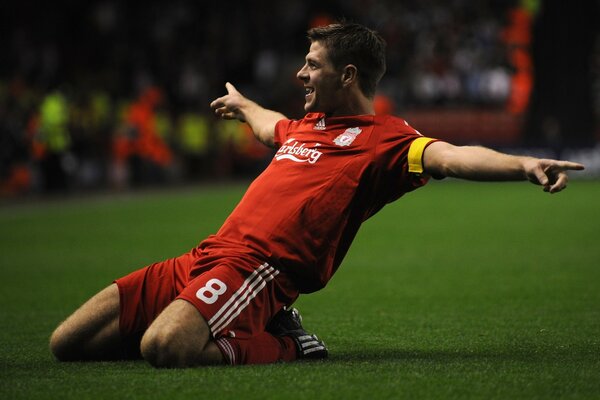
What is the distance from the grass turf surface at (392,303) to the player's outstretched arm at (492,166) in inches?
36.4

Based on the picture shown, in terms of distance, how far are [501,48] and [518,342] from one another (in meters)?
30.1

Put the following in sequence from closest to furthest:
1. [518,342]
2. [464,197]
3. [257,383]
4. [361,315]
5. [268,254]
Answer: [257,383], [268,254], [518,342], [361,315], [464,197]

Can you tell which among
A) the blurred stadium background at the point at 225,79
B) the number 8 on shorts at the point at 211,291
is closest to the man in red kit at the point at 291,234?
the number 8 on shorts at the point at 211,291

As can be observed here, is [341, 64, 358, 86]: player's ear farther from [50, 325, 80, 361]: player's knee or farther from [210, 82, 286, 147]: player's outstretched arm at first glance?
[50, 325, 80, 361]: player's knee

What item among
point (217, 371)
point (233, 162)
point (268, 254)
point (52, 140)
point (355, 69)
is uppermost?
point (355, 69)

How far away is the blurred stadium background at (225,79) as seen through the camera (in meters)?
26.7

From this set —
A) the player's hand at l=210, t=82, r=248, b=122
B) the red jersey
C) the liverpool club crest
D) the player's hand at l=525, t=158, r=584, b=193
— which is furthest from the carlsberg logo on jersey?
the player's hand at l=525, t=158, r=584, b=193

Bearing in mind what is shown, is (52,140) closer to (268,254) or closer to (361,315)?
(361,315)

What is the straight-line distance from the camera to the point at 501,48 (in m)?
35.9

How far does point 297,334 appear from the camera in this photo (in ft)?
20.1

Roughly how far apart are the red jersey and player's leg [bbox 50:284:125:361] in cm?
58

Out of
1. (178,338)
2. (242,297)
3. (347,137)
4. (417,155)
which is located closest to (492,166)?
(417,155)

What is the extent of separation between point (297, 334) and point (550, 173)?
1.70 meters

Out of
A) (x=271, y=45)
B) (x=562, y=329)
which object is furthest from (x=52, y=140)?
(x=562, y=329)
